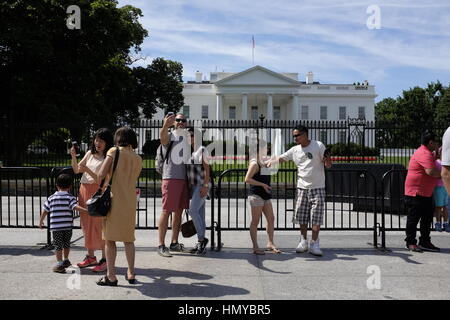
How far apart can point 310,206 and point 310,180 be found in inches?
15.8

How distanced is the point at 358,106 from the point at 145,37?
166 feet

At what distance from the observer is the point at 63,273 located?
17.1ft

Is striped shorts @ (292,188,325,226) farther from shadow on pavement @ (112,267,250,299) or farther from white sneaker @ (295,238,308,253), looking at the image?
shadow on pavement @ (112,267,250,299)

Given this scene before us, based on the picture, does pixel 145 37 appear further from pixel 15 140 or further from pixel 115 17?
pixel 15 140

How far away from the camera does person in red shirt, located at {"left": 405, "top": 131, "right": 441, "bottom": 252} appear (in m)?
6.29

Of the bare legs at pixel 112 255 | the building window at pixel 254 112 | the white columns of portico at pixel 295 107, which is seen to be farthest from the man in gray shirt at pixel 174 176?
the building window at pixel 254 112

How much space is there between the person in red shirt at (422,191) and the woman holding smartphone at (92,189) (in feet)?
14.0

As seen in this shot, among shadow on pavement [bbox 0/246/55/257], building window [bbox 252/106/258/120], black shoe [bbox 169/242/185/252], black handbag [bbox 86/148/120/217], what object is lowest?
shadow on pavement [bbox 0/246/55/257]

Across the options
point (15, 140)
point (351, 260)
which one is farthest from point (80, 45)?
point (351, 260)

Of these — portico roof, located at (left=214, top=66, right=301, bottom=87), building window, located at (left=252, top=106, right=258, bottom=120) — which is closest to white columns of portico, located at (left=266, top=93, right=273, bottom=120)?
portico roof, located at (left=214, top=66, right=301, bottom=87)

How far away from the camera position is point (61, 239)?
17.4ft

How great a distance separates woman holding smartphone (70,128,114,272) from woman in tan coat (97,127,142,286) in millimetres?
640

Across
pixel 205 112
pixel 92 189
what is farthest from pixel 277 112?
pixel 92 189

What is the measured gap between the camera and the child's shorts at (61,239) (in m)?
5.30
